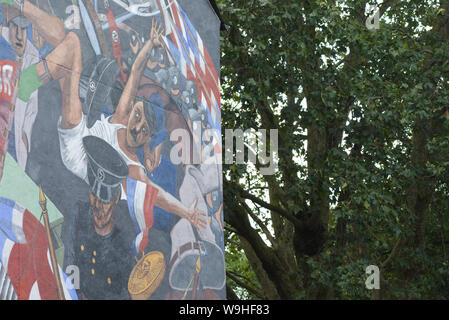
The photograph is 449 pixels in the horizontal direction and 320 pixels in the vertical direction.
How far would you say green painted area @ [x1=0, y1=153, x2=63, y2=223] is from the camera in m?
5.60

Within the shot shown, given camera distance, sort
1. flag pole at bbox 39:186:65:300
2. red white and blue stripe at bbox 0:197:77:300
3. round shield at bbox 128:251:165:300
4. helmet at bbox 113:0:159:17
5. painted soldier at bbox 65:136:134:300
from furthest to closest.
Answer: helmet at bbox 113:0:159:17 → round shield at bbox 128:251:165:300 → painted soldier at bbox 65:136:134:300 → flag pole at bbox 39:186:65:300 → red white and blue stripe at bbox 0:197:77:300

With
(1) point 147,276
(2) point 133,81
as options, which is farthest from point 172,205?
(2) point 133,81

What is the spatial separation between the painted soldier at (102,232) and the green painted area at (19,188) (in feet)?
1.62

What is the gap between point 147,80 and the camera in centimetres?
784

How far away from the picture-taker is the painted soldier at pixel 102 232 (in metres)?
6.36

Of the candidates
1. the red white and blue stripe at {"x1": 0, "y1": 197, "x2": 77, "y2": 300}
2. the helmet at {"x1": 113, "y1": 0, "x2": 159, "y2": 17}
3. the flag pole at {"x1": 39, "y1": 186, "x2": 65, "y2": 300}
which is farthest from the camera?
the helmet at {"x1": 113, "y1": 0, "x2": 159, "y2": 17}

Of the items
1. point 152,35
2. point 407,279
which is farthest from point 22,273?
point 407,279

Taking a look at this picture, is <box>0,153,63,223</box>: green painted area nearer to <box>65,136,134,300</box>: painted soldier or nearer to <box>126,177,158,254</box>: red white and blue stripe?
<box>65,136,134,300</box>: painted soldier

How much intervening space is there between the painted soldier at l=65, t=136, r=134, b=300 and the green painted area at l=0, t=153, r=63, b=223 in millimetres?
495

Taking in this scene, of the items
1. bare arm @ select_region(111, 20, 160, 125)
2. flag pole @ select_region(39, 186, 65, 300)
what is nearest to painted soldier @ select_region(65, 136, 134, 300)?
flag pole @ select_region(39, 186, 65, 300)

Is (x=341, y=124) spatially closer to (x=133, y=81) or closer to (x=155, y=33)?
(x=155, y=33)
